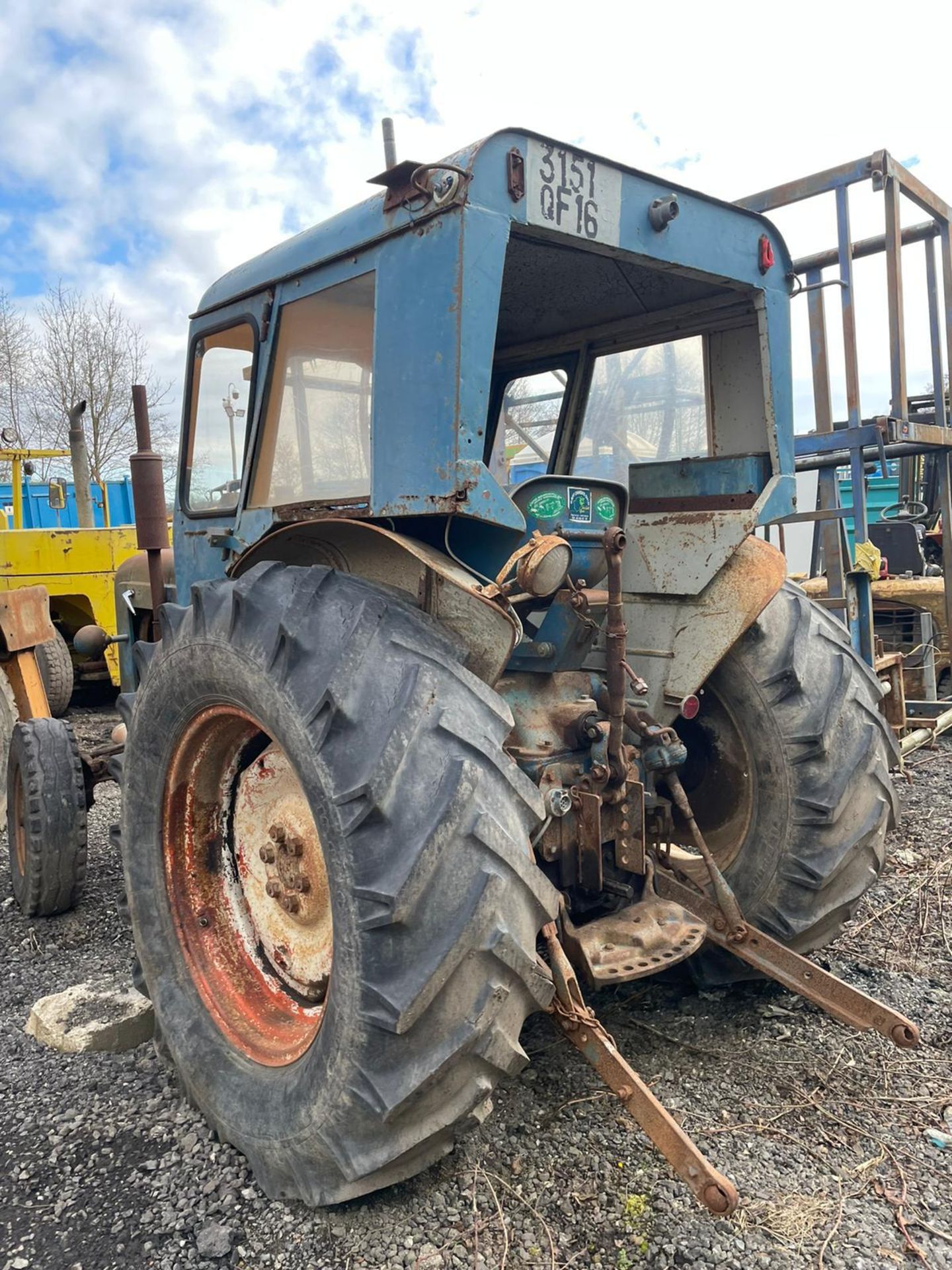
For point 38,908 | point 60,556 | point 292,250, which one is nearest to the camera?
point 292,250

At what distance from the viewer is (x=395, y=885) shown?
65.5 inches

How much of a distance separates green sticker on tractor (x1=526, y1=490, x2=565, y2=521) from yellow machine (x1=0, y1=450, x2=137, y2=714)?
694 centimetres

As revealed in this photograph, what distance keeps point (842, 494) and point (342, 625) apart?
11.9m

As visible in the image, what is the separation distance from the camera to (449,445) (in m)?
1.95

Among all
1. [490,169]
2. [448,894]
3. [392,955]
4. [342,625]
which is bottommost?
[392,955]

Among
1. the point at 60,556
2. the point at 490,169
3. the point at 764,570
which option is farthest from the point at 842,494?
the point at 490,169

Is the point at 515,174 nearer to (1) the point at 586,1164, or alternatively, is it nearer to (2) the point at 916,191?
(1) the point at 586,1164

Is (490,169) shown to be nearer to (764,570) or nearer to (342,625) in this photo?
(342,625)

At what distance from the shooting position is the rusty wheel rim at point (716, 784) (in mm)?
2750

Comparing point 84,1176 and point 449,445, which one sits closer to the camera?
point 449,445

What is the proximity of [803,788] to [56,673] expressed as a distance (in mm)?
7013

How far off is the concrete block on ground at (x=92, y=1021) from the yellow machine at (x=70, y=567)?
574 centimetres

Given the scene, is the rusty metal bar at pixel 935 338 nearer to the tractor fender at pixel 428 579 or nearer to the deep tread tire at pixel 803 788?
the deep tread tire at pixel 803 788

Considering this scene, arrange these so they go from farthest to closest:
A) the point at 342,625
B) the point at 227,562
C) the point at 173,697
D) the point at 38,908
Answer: the point at 38,908
the point at 227,562
the point at 173,697
the point at 342,625
